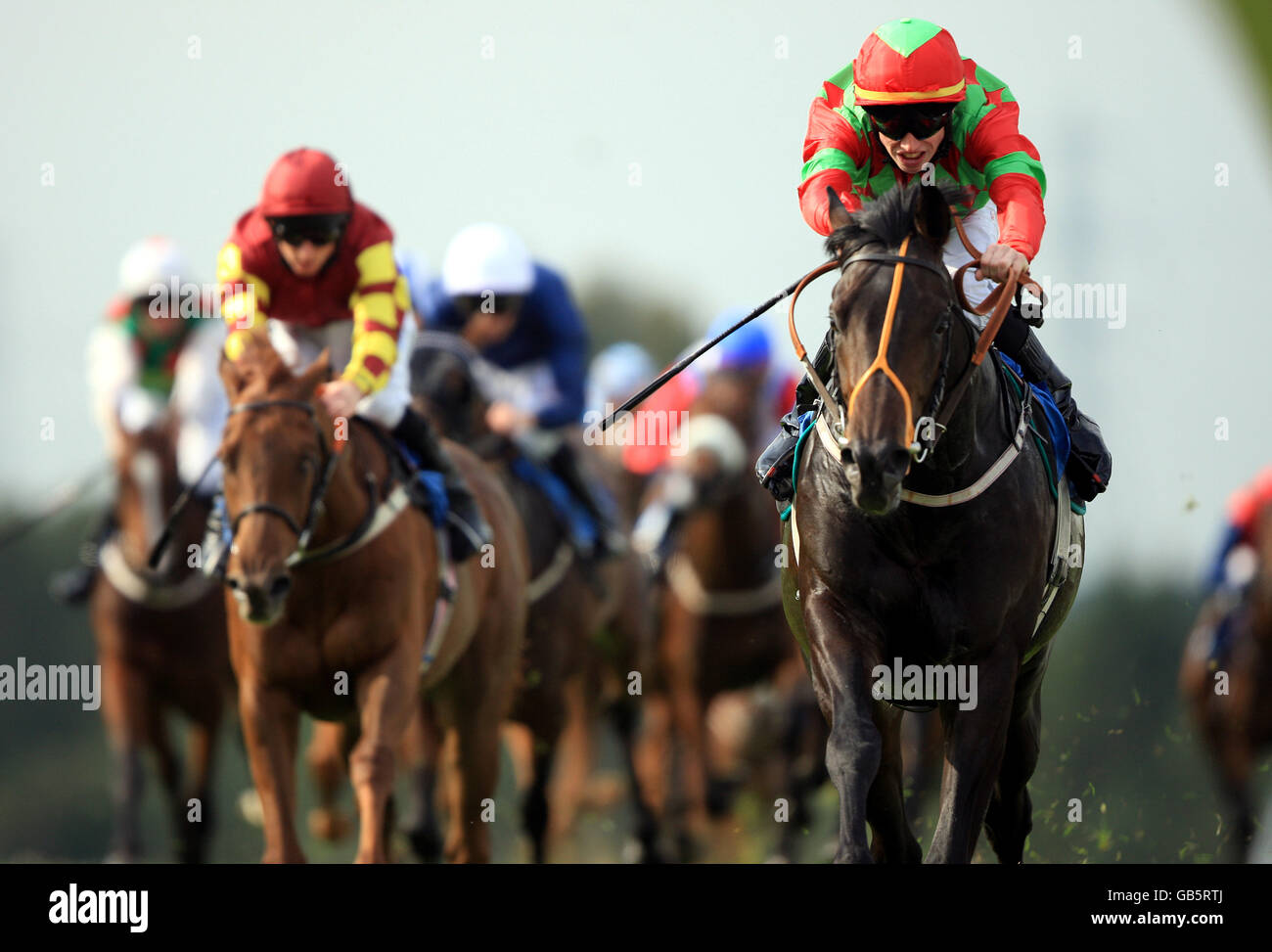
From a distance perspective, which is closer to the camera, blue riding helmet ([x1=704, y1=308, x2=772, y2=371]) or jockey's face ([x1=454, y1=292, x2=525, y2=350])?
jockey's face ([x1=454, y1=292, x2=525, y2=350])

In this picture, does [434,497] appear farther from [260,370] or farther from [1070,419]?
[1070,419]

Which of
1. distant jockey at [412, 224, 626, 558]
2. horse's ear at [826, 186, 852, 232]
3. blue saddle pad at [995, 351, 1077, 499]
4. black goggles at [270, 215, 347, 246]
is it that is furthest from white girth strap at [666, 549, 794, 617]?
horse's ear at [826, 186, 852, 232]

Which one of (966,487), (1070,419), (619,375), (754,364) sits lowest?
(966,487)

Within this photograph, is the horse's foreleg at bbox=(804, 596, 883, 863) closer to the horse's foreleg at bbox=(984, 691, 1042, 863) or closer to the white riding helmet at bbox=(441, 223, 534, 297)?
the horse's foreleg at bbox=(984, 691, 1042, 863)

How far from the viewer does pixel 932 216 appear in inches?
219

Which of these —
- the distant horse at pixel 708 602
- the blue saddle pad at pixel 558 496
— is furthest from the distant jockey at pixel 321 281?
the distant horse at pixel 708 602

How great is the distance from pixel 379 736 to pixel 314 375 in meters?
1.25

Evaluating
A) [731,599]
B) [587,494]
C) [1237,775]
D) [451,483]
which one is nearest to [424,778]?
[587,494]

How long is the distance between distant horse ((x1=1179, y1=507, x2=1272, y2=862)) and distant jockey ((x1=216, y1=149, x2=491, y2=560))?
475 cm

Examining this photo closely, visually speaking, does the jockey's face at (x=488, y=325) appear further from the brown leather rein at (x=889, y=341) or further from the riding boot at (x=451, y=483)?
the brown leather rein at (x=889, y=341)

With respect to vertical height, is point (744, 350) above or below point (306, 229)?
above

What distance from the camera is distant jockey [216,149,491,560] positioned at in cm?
786

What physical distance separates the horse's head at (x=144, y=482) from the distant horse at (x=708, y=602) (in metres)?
2.73
